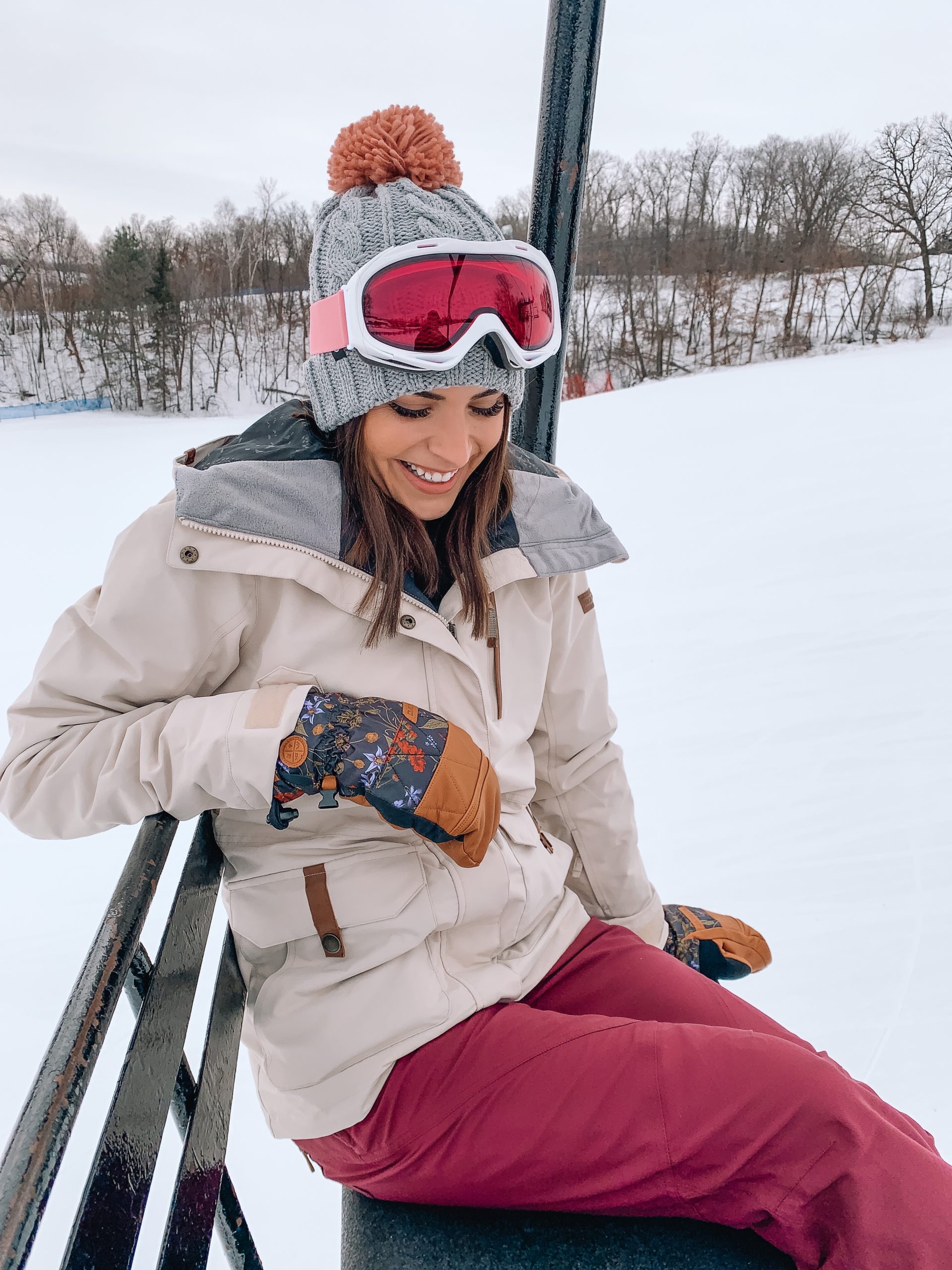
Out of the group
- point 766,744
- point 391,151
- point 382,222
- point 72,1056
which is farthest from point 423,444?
point 766,744

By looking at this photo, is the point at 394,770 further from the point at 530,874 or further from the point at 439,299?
the point at 439,299

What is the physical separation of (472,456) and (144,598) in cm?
52

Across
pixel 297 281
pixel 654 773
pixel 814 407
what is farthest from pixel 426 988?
pixel 814 407

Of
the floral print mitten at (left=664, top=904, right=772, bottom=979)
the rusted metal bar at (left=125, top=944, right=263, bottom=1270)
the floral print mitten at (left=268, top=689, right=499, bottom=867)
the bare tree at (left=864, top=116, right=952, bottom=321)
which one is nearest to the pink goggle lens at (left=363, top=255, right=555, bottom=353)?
the floral print mitten at (left=268, top=689, right=499, bottom=867)

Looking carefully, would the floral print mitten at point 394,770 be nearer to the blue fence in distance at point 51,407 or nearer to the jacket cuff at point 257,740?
the jacket cuff at point 257,740

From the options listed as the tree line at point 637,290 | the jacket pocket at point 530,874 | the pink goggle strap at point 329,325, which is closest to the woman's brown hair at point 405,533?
the pink goggle strap at point 329,325

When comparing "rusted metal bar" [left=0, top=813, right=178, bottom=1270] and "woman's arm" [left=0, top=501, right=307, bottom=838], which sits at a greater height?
"woman's arm" [left=0, top=501, right=307, bottom=838]

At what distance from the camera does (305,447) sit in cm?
117

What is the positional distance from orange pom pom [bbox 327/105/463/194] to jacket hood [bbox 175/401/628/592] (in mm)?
342

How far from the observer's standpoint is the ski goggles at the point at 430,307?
1093 millimetres

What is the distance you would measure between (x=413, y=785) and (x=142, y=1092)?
1.35 ft

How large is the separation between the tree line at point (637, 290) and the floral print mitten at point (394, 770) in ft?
46.6

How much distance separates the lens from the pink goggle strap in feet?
3.69

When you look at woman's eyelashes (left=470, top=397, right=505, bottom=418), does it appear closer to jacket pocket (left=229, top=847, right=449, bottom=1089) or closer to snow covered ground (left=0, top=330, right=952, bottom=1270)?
jacket pocket (left=229, top=847, right=449, bottom=1089)
